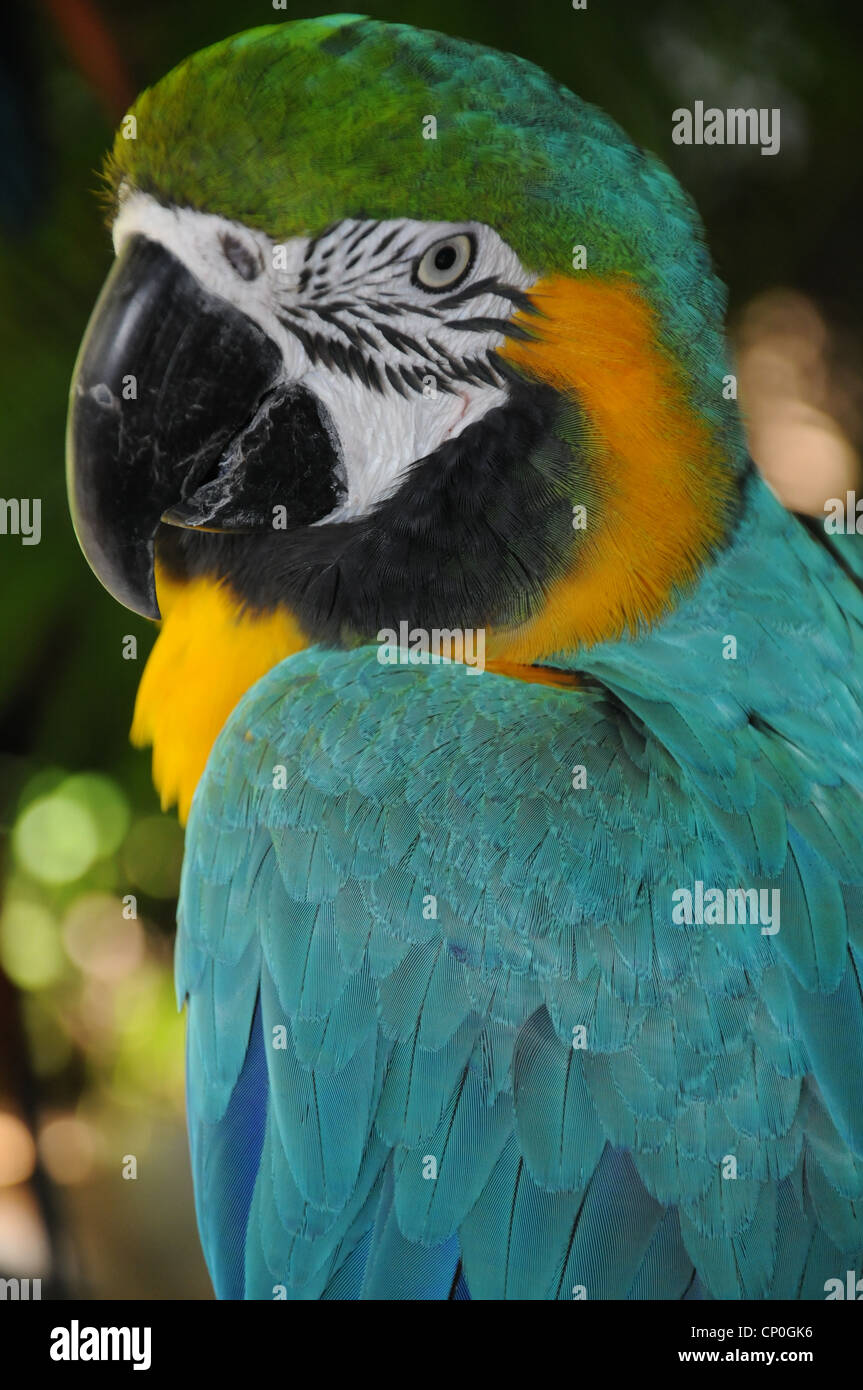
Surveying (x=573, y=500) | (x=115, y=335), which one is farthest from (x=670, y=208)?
(x=115, y=335)

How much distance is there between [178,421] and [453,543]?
0.22 m

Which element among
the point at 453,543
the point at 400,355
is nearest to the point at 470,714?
the point at 453,543

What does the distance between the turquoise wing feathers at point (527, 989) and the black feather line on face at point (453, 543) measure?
0.22 feet

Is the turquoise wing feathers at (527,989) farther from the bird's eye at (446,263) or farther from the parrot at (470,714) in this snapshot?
the bird's eye at (446,263)

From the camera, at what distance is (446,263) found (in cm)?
82

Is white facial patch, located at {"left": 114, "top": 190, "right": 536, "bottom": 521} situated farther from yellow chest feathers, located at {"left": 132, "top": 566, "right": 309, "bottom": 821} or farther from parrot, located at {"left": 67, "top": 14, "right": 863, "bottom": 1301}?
yellow chest feathers, located at {"left": 132, "top": 566, "right": 309, "bottom": 821}

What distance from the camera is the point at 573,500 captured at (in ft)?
2.87

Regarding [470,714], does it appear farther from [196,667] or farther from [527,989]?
[196,667]

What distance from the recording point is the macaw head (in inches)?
31.0

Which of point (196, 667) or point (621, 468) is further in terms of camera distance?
point (196, 667)

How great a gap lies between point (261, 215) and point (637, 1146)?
0.67m
